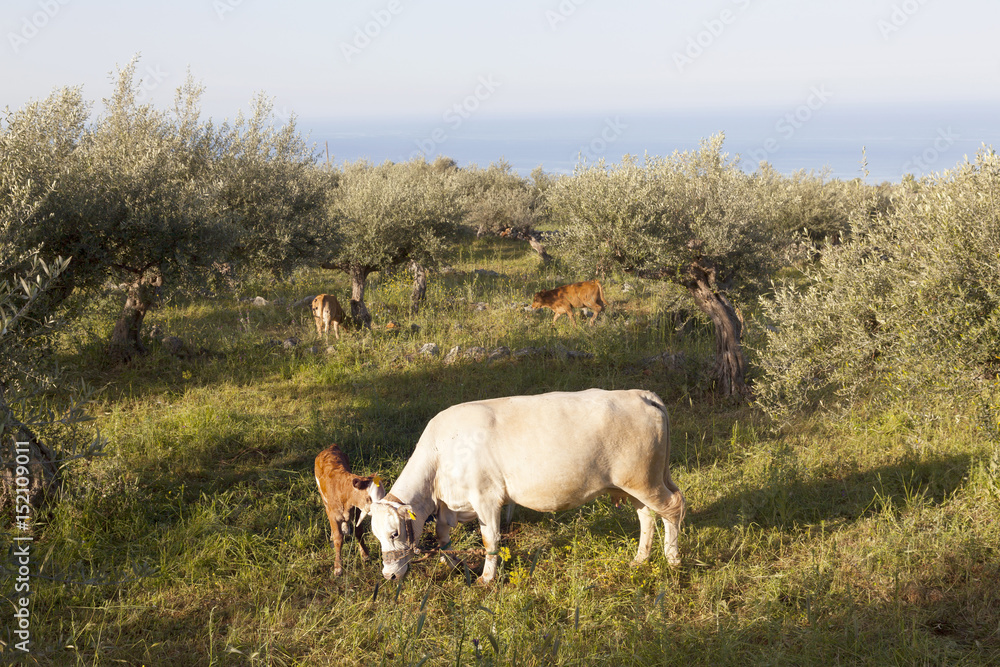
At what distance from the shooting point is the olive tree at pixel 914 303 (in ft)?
18.0

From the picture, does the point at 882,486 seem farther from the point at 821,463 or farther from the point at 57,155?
the point at 57,155

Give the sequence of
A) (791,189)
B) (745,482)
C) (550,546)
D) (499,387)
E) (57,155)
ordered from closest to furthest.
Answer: (550,546) → (745,482) → (57,155) → (499,387) → (791,189)

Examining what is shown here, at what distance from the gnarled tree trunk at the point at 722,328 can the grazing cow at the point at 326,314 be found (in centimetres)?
827

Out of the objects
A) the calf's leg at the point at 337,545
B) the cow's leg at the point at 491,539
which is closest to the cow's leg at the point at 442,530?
the cow's leg at the point at 491,539

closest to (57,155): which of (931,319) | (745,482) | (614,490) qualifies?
(614,490)

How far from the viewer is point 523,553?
6.04 m

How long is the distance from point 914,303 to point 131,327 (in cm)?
1296

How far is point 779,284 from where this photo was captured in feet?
45.7

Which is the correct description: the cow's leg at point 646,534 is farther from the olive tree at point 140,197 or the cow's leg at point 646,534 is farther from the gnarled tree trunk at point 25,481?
the olive tree at point 140,197

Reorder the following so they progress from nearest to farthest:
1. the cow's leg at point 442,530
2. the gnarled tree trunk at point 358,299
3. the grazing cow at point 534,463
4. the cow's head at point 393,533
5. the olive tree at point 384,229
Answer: the cow's head at point 393,533
the grazing cow at point 534,463
the cow's leg at point 442,530
the gnarled tree trunk at point 358,299
the olive tree at point 384,229

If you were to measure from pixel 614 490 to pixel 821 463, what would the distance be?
357cm

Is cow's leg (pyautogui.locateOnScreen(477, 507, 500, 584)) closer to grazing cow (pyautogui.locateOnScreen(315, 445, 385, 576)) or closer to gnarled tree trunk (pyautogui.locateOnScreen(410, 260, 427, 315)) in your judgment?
grazing cow (pyautogui.locateOnScreen(315, 445, 385, 576))

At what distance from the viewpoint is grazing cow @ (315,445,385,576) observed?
18.0 feet

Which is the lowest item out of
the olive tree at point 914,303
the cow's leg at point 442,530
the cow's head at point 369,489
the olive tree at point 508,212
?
the cow's leg at point 442,530
